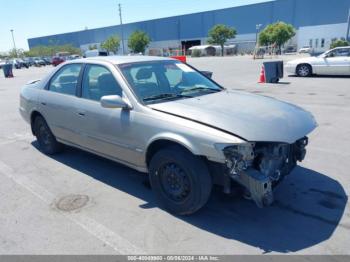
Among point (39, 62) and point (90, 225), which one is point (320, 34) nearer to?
point (39, 62)

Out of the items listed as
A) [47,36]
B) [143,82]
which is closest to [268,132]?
[143,82]

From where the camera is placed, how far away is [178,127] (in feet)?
10.3

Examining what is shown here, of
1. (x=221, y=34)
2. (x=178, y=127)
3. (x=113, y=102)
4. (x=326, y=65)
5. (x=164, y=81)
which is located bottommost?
(x=326, y=65)

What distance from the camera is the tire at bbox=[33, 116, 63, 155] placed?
530cm

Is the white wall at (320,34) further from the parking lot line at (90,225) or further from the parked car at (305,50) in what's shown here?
the parking lot line at (90,225)

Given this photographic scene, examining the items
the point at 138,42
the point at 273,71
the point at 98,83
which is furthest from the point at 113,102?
the point at 138,42

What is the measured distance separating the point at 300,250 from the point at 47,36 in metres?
138

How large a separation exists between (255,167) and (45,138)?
3.96 m

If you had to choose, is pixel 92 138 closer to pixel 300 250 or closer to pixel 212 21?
pixel 300 250

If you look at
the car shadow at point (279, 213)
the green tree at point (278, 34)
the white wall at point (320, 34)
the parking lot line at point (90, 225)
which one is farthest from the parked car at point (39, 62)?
the white wall at point (320, 34)

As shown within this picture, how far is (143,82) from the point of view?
392 centimetres

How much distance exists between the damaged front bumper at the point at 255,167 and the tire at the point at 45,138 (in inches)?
137

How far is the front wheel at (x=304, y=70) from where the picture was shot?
615 inches

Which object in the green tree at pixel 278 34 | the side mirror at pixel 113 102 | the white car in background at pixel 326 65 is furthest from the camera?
the green tree at pixel 278 34
